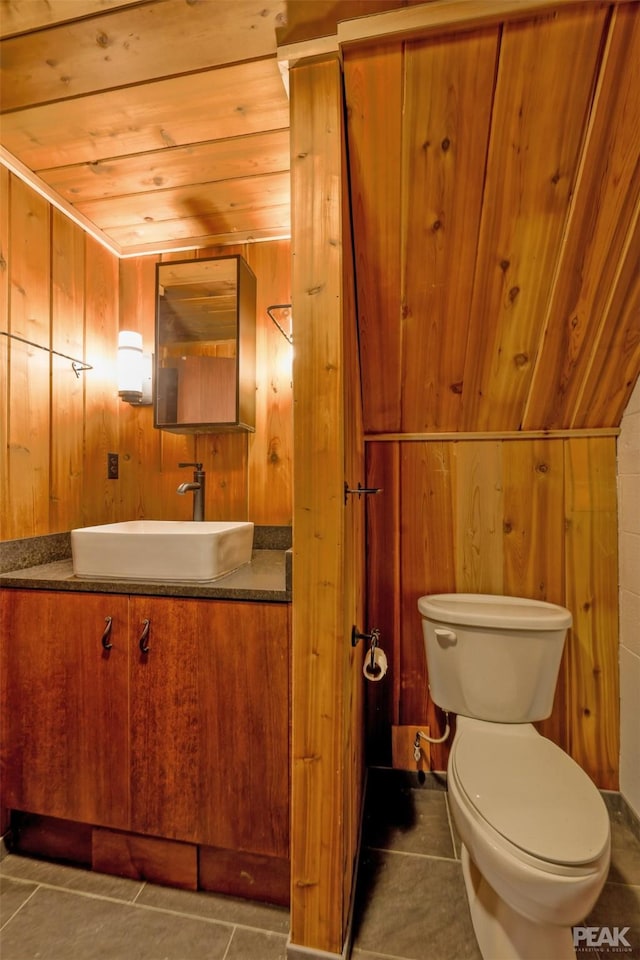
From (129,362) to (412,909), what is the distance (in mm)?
2016

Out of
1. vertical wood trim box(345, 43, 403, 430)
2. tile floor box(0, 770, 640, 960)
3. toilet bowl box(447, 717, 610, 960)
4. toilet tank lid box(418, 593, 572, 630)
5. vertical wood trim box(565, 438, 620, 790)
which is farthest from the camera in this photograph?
vertical wood trim box(565, 438, 620, 790)

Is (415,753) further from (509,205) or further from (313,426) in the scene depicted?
(509,205)

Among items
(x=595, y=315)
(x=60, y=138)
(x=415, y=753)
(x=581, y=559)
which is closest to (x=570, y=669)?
(x=581, y=559)

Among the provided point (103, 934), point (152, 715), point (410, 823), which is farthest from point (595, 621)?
point (103, 934)

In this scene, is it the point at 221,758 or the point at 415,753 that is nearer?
the point at 221,758

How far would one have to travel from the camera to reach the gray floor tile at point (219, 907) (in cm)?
109

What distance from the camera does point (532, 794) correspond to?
3.14ft

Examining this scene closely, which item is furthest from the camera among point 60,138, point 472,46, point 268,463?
point 268,463

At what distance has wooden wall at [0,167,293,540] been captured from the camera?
54.2 inches

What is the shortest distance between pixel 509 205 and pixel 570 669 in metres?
1.49

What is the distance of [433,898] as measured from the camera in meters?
1.14

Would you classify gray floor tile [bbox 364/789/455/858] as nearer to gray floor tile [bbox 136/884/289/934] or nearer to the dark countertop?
gray floor tile [bbox 136/884/289/934]

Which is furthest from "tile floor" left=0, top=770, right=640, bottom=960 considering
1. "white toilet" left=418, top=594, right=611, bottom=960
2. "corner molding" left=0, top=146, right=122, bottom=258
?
"corner molding" left=0, top=146, right=122, bottom=258

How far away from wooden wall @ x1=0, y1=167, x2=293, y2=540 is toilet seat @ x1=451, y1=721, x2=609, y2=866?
39.4 inches
